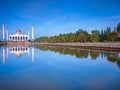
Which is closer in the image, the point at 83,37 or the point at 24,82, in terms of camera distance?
the point at 24,82

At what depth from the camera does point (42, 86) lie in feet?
28.8

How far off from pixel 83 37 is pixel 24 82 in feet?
164

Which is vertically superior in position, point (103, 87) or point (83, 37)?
point (83, 37)

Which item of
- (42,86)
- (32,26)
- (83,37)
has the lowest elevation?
(42,86)

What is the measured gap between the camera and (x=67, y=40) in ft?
234

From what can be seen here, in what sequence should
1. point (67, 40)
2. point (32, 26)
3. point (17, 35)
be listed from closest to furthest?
1. point (67, 40)
2. point (32, 26)
3. point (17, 35)

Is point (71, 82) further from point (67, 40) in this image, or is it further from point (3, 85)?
point (67, 40)

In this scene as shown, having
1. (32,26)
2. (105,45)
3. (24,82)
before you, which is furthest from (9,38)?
(24,82)

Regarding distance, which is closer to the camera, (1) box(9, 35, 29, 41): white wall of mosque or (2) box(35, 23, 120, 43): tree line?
(2) box(35, 23, 120, 43): tree line

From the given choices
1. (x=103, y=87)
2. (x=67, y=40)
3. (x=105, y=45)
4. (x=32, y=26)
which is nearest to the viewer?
(x=103, y=87)

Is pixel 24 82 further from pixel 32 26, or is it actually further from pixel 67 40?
pixel 32 26

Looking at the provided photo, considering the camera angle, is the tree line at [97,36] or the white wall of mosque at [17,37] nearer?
the tree line at [97,36]

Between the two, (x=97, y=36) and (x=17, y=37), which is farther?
(x=17, y=37)

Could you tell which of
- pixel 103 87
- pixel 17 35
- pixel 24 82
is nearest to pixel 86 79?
pixel 103 87
